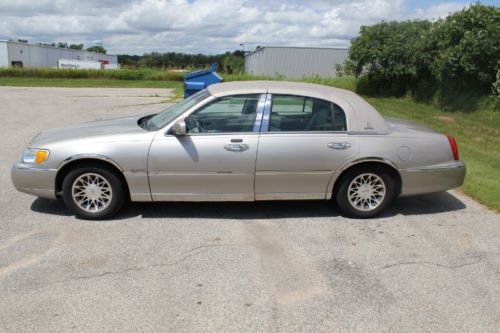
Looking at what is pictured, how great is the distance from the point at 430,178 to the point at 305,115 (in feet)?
5.32

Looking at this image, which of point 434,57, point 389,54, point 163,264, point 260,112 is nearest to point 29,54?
point 389,54

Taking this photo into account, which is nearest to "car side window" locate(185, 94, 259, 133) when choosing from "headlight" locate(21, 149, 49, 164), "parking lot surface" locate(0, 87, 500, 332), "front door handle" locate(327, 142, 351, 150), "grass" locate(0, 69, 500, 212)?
"front door handle" locate(327, 142, 351, 150)

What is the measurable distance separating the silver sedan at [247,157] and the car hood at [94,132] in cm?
2

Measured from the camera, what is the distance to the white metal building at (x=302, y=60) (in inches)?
1502

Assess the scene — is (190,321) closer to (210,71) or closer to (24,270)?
(24,270)

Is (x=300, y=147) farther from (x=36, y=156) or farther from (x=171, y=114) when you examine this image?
(x=36, y=156)

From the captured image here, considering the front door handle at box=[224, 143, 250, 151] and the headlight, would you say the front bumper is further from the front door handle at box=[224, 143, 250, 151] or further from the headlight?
the front door handle at box=[224, 143, 250, 151]

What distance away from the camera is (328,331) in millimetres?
3186

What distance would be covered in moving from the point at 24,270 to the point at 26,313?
74 centimetres

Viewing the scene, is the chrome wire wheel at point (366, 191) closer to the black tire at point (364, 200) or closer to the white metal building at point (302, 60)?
the black tire at point (364, 200)

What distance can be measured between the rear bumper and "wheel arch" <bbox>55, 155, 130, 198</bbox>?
10.4 ft

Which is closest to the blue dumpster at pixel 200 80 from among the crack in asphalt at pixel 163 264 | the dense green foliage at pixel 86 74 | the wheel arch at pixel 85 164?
the wheel arch at pixel 85 164

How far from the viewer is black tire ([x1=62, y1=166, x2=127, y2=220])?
502cm

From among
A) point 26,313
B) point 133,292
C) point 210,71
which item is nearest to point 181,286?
point 133,292
